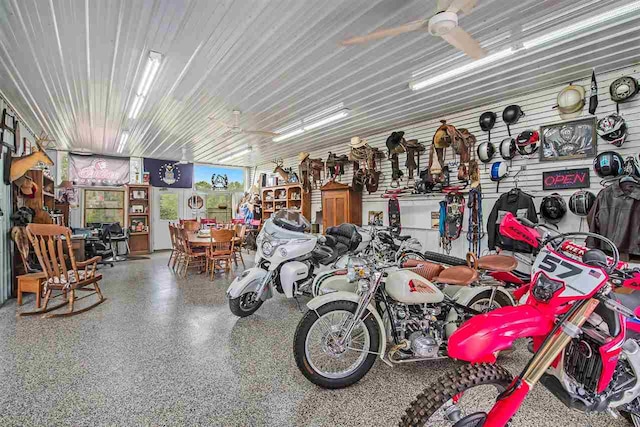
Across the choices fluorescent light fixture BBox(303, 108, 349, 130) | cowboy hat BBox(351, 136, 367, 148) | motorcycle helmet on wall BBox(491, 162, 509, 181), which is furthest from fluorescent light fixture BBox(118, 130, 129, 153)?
motorcycle helmet on wall BBox(491, 162, 509, 181)

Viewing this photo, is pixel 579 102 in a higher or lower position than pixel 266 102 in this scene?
lower

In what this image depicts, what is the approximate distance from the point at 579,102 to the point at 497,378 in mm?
4264

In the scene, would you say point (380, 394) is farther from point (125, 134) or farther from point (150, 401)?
point (125, 134)

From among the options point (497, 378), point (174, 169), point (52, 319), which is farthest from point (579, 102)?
point (174, 169)

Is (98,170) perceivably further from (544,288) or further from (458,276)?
(544,288)

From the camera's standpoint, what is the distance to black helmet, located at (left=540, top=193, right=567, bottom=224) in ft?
13.4

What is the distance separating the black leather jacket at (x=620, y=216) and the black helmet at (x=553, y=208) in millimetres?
452

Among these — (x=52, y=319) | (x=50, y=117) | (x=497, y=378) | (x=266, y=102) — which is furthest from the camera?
(x=50, y=117)

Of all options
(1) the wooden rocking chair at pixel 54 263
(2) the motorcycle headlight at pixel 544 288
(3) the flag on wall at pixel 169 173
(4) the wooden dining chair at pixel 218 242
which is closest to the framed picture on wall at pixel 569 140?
(2) the motorcycle headlight at pixel 544 288

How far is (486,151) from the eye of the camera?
15.7ft

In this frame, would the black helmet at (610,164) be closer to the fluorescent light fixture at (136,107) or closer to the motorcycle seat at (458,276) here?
the motorcycle seat at (458,276)

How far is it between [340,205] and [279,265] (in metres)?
3.63

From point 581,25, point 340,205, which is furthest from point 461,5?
point 340,205

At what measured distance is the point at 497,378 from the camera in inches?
52.6
